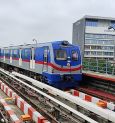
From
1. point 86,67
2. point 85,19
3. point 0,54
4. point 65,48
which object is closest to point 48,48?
point 65,48

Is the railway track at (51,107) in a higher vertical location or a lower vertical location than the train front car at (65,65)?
lower

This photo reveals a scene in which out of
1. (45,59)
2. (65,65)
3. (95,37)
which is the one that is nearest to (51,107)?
(65,65)

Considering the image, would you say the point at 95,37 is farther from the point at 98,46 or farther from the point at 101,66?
the point at 101,66

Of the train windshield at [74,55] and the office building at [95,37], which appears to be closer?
the train windshield at [74,55]

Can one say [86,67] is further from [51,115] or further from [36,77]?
[51,115]

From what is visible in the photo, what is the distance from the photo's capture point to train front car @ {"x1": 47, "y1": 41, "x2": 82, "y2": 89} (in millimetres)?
16266

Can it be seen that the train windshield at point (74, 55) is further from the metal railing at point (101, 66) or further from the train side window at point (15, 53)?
the train side window at point (15, 53)

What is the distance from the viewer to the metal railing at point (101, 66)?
1821 centimetres

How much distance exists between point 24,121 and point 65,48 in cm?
798

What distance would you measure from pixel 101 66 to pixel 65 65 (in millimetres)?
3850

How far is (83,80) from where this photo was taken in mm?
17938

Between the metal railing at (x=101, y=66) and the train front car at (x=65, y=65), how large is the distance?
205 centimetres

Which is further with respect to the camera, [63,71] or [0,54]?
[0,54]

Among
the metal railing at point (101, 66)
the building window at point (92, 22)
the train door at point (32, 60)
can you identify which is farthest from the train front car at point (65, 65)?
the building window at point (92, 22)
